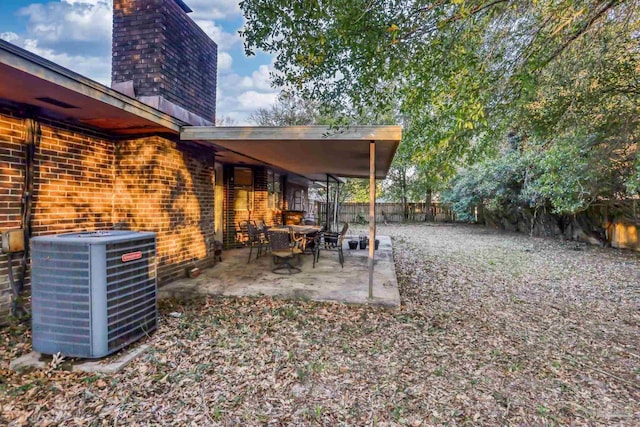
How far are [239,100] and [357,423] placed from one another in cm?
2300

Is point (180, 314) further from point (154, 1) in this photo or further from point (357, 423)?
point (154, 1)

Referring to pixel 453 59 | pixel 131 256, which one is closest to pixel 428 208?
pixel 453 59

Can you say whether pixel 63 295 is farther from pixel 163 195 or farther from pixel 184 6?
pixel 184 6

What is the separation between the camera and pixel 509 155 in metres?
12.3

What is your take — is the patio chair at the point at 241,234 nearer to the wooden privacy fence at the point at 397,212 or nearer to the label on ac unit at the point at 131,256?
the label on ac unit at the point at 131,256

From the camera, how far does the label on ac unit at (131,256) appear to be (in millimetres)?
2965

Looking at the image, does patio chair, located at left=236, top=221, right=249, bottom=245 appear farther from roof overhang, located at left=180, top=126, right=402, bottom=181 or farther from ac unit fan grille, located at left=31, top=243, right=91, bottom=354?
ac unit fan grille, located at left=31, top=243, right=91, bottom=354

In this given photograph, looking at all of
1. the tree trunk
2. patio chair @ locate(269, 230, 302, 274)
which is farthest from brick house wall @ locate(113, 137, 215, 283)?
the tree trunk

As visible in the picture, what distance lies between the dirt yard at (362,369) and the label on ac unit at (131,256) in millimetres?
908

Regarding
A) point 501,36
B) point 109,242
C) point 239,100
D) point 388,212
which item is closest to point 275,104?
point 239,100

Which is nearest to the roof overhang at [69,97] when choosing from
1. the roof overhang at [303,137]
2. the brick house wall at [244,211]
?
the roof overhang at [303,137]

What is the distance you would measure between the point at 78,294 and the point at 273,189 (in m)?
8.04

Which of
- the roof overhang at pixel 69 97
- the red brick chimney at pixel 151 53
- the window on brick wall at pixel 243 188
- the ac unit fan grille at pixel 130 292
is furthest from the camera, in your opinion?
the window on brick wall at pixel 243 188

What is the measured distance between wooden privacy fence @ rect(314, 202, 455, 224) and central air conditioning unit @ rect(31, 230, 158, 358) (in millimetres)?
19024
